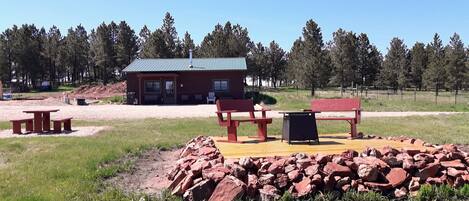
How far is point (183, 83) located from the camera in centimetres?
4119

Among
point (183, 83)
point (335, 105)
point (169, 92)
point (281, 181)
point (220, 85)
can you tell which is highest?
point (183, 83)

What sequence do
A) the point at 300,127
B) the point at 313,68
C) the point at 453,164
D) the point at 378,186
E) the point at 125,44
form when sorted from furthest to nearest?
the point at 125,44 < the point at 313,68 < the point at 300,127 < the point at 453,164 < the point at 378,186

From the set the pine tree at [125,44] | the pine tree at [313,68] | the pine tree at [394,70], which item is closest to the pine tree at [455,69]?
the pine tree at [394,70]

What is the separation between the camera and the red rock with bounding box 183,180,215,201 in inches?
239

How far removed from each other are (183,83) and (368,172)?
116ft

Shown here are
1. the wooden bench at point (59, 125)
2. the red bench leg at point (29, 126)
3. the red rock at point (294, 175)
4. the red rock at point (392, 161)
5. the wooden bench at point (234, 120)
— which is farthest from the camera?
the red bench leg at point (29, 126)

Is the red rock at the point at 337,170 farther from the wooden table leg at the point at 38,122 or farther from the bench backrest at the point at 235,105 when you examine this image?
the wooden table leg at the point at 38,122

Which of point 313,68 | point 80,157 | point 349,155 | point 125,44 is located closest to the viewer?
point 349,155

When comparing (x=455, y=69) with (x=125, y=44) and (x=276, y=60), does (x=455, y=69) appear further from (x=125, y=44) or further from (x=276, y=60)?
(x=125, y=44)

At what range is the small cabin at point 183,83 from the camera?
4019 centimetres

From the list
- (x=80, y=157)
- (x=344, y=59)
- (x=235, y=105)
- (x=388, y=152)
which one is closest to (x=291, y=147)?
(x=388, y=152)

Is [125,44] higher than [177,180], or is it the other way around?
[125,44]

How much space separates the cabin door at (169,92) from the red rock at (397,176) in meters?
34.3

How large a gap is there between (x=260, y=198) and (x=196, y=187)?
77 cm
